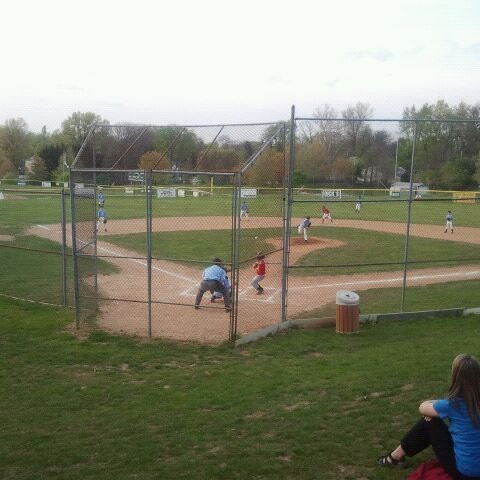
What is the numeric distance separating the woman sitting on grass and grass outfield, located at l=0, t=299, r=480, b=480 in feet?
2.33

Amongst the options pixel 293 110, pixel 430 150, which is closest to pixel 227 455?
pixel 293 110

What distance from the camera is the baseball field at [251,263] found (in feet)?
37.8

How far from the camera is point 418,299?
42.8 ft

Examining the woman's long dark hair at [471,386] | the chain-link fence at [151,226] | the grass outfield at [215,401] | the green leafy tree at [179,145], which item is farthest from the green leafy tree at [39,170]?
the woman's long dark hair at [471,386]

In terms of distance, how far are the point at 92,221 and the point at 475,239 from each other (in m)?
18.1

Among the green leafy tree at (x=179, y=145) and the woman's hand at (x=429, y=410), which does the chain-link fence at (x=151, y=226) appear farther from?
the woman's hand at (x=429, y=410)

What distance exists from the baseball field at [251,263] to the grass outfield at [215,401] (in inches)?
58.5

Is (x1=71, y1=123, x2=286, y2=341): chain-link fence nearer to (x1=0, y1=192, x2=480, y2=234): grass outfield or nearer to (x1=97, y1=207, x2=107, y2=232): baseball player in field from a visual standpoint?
(x1=97, y1=207, x2=107, y2=232): baseball player in field

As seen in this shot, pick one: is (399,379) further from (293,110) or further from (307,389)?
(293,110)

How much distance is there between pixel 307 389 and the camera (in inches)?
281

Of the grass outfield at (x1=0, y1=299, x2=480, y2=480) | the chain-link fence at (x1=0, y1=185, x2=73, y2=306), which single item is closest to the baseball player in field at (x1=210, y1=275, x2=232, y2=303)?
the grass outfield at (x1=0, y1=299, x2=480, y2=480)

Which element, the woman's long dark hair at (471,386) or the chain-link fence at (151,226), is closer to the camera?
the woman's long dark hair at (471,386)

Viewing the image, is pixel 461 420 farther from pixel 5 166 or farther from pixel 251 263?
pixel 5 166

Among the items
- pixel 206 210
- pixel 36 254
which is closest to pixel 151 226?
pixel 36 254
